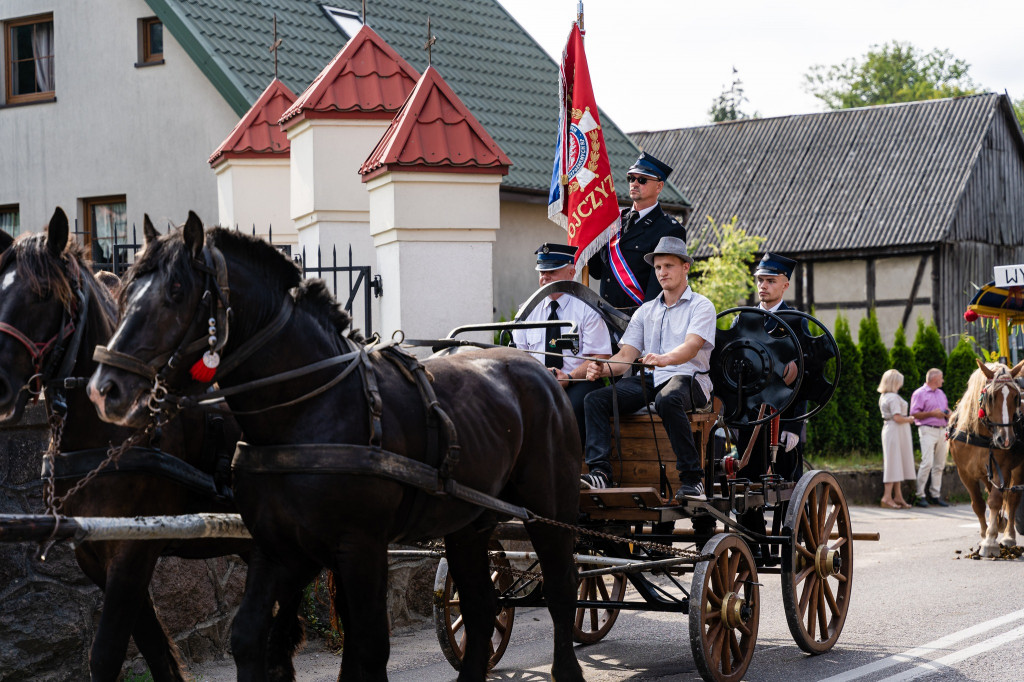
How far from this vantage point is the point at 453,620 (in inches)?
272

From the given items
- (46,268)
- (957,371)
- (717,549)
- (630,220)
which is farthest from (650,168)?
(957,371)

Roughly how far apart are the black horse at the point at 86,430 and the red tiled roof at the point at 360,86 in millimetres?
4502

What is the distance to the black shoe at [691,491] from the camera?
19.8 feet

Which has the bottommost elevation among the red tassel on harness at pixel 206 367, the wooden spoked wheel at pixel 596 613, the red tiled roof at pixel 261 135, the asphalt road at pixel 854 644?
the asphalt road at pixel 854 644

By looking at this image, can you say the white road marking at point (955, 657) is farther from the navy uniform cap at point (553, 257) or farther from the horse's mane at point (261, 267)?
the horse's mane at point (261, 267)

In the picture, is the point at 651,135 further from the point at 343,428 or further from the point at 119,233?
the point at 343,428

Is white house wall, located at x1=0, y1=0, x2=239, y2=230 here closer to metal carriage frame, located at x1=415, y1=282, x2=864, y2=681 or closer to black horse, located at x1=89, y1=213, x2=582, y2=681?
metal carriage frame, located at x1=415, y1=282, x2=864, y2=681

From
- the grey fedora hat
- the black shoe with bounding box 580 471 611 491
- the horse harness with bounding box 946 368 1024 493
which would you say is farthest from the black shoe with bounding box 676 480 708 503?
the horse harness with bounding box 946 368 1024 493

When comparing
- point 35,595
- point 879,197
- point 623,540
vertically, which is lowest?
→ point 35,595

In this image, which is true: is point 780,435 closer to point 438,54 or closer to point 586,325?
point 586,325

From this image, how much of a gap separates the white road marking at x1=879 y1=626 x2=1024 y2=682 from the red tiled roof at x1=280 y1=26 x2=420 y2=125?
5454 millimetres

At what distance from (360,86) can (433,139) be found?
3.91ft

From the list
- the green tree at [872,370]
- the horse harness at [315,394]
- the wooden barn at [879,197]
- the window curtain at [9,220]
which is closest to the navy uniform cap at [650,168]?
the horse harness at [315,394]

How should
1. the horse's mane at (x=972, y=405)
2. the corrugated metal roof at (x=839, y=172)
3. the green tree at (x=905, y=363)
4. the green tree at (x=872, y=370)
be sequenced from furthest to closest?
1. the corrugated metal roof at (x=839, y=172)
2. the green tree at (x=905, y=363)
3. the green tree at (x=872, y=370)
4. the horse's mane at (x=972, y=405)
